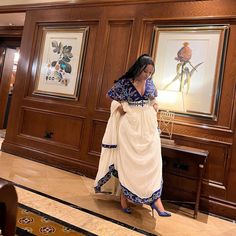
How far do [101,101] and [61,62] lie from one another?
3.08ft

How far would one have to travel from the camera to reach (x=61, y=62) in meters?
3.74

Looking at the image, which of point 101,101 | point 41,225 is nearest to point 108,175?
point 41,225

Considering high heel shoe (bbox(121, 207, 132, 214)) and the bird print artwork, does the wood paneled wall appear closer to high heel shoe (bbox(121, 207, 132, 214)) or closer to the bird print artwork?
the bird print artwork

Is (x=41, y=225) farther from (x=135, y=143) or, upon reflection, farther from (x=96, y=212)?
(x=135, y=143)

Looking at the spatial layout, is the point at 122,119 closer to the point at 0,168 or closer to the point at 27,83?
the point at 0,168

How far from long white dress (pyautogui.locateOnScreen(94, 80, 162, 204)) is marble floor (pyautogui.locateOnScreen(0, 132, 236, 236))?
0.19 metres

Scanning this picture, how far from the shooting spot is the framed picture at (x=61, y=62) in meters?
3.59

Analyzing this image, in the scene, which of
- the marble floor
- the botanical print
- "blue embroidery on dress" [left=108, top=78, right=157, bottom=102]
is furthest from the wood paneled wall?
"blue embroidery on dress" [left=108, top=78, right=157, bottom=102]

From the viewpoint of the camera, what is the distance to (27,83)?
398cm

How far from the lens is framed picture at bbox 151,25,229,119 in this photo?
2.72 m

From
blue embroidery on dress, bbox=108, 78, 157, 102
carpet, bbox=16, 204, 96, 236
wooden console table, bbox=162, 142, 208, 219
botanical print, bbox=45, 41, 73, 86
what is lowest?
carpet, bbox=16, 204, 96, 236

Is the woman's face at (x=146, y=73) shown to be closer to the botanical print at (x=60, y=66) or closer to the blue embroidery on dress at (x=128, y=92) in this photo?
the blue embroidery on dress at (x=128, y=92)

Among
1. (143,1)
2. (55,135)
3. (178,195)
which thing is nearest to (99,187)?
(178,195)

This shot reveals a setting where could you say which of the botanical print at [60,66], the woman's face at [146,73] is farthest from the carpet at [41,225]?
the botanical print at [60,66]
